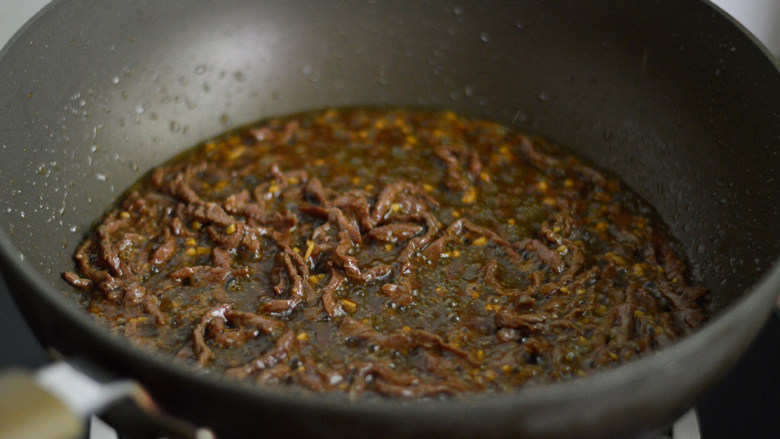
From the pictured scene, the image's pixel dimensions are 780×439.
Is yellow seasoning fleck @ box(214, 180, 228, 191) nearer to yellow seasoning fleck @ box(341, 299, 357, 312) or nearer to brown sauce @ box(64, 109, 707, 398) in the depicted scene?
brown sauce @ box(64, 109, 707, 398)

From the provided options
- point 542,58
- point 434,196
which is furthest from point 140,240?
point 542,58

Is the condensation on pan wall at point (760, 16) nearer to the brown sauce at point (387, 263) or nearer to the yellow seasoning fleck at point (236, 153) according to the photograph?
the yellow seasoning fleck at point (236, 153)

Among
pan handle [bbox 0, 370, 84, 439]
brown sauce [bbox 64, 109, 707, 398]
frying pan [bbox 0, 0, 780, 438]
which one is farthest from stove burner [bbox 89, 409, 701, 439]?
pan handle [bbox 0, 370, 84, 439]

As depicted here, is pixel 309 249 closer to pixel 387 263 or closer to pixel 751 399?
pixel 387 263

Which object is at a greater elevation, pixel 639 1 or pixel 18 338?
pixel 639 1

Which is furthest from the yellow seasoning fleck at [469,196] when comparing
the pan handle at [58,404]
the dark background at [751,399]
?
the pan handle at [58,404]

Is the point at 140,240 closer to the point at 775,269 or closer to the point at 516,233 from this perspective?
the point at 516,233
